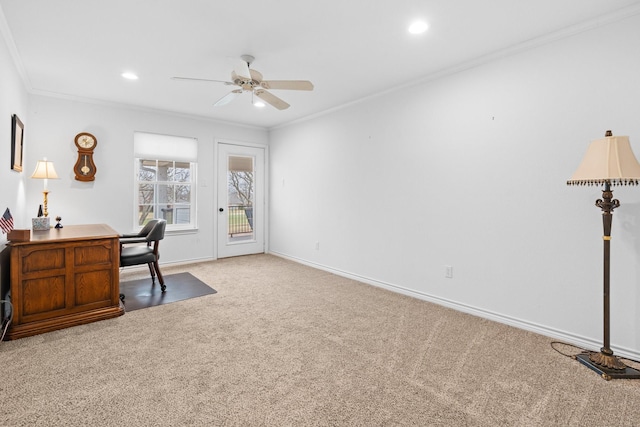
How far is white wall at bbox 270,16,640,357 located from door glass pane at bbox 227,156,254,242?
2.19 meters

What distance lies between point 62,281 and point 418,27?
12.0 ft

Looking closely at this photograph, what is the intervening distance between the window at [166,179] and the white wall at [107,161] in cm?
11

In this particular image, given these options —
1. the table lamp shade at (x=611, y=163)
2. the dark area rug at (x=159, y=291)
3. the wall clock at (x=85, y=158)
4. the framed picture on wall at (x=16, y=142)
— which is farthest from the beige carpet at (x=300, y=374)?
the wall clock at (x=85, y=158)

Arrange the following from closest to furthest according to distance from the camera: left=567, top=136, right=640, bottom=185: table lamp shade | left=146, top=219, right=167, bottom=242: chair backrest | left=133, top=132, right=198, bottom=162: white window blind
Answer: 1. left=567, top=136, right=640, bottom=185: table lamp shade
2. left=146, top=219, right=167, bottom=242: chair backrest
3. left=133, top=132, right=198, bottom=162: white window blind

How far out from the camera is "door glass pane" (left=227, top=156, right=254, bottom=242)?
5930 mm

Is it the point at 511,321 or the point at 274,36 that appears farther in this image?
the point at 511,321

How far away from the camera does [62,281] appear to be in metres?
2.85

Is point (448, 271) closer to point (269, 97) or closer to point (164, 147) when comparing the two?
point (269, 97)

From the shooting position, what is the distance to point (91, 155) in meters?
4.48

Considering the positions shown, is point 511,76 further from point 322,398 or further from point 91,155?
point 91,155

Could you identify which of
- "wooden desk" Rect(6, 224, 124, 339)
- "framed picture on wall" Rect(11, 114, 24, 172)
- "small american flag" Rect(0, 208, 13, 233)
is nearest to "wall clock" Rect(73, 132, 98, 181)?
"framed picture on wall" Rect(11, 114, 24, 172)

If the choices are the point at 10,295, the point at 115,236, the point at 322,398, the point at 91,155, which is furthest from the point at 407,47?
the point at 91,155

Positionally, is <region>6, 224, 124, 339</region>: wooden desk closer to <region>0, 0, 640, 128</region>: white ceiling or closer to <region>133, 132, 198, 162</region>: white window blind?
<region>0, 0, 640, 128</region>: white ceiling

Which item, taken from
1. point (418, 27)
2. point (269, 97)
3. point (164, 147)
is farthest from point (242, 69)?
point (164, 147)
